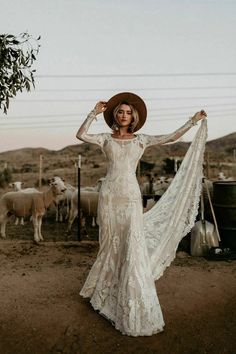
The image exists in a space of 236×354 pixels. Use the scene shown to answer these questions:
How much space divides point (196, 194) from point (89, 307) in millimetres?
2014

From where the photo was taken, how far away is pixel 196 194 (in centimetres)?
558

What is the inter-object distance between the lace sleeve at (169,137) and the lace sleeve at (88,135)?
50 cm

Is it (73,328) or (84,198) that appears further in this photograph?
(84,198)

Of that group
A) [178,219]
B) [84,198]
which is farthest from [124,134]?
[84,198]

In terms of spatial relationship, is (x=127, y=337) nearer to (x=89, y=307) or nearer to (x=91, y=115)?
(x=89, y=307)

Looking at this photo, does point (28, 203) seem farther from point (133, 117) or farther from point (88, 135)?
point (133, 117)

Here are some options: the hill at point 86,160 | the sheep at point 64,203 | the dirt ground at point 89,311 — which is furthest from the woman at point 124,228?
the hill at point 86,160

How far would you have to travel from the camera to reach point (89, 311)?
4.85m

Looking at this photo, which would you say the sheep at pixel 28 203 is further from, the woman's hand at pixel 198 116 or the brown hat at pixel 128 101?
the woman's hand at pixel 198 116

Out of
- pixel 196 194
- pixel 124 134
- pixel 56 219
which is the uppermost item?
pixel 124 134

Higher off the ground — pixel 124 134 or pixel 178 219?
pixel 124 134

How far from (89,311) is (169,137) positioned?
2210mm

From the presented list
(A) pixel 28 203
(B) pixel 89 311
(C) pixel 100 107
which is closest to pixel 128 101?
(C) pixel 100 107

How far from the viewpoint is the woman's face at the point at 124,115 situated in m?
4.50
